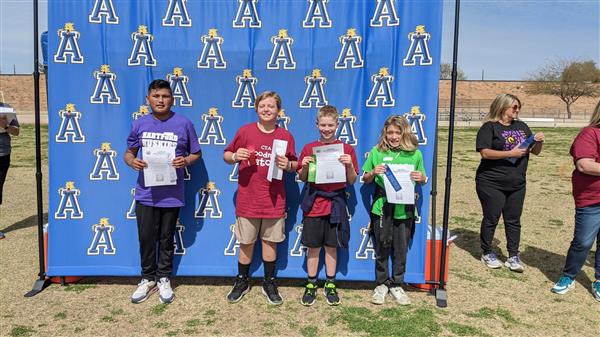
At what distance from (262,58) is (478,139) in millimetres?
2518

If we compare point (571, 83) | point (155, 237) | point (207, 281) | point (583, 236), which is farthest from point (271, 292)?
point (571, 83)

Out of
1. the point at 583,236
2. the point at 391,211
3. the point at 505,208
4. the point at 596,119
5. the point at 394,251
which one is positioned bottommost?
the point at 394,251

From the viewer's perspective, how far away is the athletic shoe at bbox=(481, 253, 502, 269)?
16.9 feet

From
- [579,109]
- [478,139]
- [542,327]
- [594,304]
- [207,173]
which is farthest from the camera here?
[579,109]

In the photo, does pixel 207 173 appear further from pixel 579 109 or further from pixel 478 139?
pixel 579 109

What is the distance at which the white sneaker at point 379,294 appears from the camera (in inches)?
166

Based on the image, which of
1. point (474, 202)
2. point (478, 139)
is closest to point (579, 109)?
point (474, 202)

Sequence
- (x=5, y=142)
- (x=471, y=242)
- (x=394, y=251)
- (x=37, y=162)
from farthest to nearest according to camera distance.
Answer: (x=471, y=242) → (x=5, y=142) → (x=37, y=162) → (x=394, y=251)

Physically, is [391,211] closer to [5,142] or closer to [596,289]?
[596,289]

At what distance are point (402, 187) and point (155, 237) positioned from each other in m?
2.37

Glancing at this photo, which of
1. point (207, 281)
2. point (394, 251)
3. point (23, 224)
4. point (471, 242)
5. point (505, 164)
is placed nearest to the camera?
point (394, 251)

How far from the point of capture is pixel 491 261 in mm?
5191

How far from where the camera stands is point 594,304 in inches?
168

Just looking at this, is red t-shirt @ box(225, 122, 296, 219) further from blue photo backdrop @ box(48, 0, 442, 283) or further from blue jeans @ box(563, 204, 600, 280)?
blue jeans @ box(563, 204, 600, 280)
